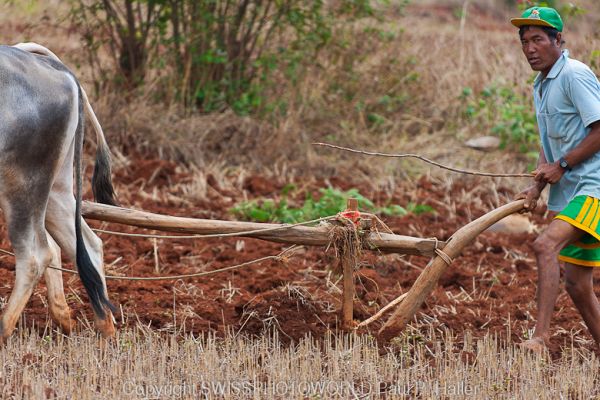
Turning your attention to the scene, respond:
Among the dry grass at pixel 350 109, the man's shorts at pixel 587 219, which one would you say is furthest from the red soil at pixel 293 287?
the dry grass at pixel 350 109

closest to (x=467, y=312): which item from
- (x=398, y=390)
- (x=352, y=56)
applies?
(x=398, y=390)

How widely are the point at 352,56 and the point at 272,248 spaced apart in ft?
15.1

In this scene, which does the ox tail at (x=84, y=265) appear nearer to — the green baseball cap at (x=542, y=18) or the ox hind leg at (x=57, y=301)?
the ox hind leg at (x=57, y=301)

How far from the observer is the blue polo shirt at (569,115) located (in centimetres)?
473

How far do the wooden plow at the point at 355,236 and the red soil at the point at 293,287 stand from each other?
15 centimetres

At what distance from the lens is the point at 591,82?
15.7ft

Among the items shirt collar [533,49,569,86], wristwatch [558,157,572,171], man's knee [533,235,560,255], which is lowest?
man's knee [533,235,560,255]

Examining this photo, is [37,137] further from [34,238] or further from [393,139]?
[393,139]

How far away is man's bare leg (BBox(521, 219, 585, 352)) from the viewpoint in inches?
186

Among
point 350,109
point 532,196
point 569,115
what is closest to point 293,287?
point 532,196

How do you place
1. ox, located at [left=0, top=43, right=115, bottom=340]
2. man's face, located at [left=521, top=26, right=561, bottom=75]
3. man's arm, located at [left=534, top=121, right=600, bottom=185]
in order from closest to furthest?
ox, located at [left=0, top=43, right=115, bottom=340] < man's arm, located at [left=534, top=121, right=600, bottom=185] < man's face, located at [left=521, top=26, right=561, bottom=75]

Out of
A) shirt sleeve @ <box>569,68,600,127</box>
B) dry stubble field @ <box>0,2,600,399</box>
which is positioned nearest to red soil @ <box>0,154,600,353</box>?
dry stubble field @ <box>0,2,600,399</box>

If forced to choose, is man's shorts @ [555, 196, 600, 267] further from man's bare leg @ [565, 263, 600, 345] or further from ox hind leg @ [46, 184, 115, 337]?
ox hind leg @ [46, 184, 115, 337]

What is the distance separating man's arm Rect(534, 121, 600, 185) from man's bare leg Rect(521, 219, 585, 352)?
22 cm
